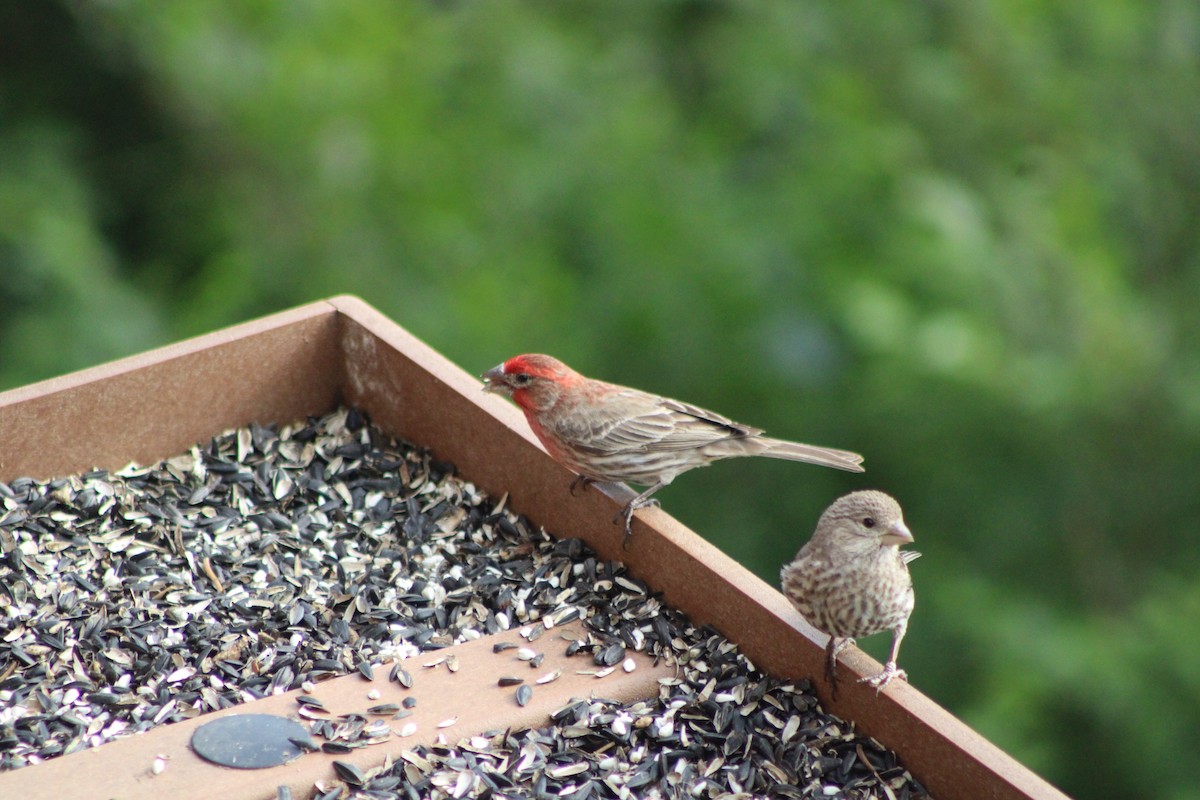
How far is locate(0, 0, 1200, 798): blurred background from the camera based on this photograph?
542 centimetres

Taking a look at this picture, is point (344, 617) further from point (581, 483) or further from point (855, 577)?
point (855, 577)

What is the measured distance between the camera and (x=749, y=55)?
741 cm

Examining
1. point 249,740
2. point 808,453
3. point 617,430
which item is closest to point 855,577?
point 617,430

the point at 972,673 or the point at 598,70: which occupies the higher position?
the point at 598,70

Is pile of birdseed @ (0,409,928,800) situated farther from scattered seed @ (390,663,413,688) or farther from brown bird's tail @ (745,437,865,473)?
brown bird's tail @ (745,437,865,473)

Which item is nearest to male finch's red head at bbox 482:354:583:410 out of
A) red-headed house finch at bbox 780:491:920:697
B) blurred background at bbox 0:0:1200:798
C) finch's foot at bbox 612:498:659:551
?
finch's foot at bbox 612:498:659:551

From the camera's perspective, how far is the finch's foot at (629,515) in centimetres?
402

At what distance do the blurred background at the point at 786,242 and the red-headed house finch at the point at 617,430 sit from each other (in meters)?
1.06

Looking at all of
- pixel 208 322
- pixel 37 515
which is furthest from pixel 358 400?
pixel 208 322

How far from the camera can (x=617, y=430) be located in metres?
4.41

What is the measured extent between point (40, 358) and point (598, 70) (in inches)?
120

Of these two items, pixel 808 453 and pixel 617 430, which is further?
pixel 808 453

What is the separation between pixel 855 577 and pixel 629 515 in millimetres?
697

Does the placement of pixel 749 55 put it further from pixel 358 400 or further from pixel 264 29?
pixel 358 400
